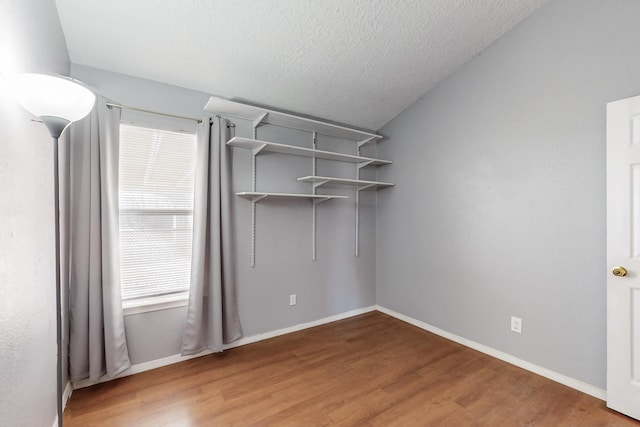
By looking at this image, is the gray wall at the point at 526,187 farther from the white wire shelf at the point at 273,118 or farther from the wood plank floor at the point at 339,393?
the white wire shelf at the point at 273,118

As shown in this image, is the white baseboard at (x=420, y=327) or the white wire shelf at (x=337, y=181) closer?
the white baseboard at (x=420, y=327)

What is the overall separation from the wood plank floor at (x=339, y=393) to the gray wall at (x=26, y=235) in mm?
516

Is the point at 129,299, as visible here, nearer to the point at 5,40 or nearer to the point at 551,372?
the point at 5,40

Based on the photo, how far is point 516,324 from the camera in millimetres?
2395

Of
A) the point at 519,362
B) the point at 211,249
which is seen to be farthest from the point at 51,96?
the point at 519,362

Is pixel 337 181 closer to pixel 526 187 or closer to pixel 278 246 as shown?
pixel 278 246

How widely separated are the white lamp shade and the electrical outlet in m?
3.15

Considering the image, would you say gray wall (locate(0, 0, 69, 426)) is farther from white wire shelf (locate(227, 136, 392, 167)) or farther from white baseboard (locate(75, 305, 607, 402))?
white wire shelf (locate(227, 136, 392, 167))

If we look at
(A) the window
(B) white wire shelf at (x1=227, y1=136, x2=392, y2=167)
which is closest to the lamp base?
(A) the window

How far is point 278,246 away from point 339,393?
1445 millimetres

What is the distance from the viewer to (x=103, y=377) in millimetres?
2080

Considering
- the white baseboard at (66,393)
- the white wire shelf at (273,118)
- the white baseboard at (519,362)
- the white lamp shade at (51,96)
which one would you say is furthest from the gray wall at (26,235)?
the white baseboard at (519,362)

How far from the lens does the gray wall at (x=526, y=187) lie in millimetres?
1996

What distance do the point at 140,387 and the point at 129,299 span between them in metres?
0.64
